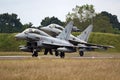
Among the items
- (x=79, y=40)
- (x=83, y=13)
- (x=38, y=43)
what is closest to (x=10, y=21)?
(x=83, y=13)

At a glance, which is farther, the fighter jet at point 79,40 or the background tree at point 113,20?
the background tree at point 113,20

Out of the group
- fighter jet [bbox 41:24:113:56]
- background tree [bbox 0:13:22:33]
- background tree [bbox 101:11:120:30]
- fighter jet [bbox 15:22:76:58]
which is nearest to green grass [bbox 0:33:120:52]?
fighter jet [bbox 41:24:113:56]

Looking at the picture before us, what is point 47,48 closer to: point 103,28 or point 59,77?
point 59,77

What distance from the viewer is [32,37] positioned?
45.8 meters

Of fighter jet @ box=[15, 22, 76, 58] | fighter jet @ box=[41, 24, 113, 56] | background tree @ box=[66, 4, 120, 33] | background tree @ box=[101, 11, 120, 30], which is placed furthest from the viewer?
background tree @ box=[101, 11, 120, 30]

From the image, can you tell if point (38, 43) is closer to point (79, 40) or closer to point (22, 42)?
point (79, 40)

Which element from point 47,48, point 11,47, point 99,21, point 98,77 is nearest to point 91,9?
point 99,21

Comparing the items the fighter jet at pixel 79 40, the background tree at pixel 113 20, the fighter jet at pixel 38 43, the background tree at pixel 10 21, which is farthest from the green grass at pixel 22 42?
the background tree at pixel 113 20

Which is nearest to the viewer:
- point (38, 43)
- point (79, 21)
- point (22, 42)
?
point (38, 43)

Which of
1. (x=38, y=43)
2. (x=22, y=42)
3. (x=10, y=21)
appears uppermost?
(x=10, y=21)

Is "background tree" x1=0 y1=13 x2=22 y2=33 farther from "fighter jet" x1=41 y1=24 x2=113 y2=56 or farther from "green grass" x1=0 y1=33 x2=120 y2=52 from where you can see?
"fighter jet" x1=41 y1=24 x2=113 y2=56

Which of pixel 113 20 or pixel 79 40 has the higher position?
pixel 113 20

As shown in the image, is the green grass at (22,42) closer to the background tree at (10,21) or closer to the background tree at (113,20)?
the background tree at (10,21)

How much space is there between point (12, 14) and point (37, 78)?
140m
